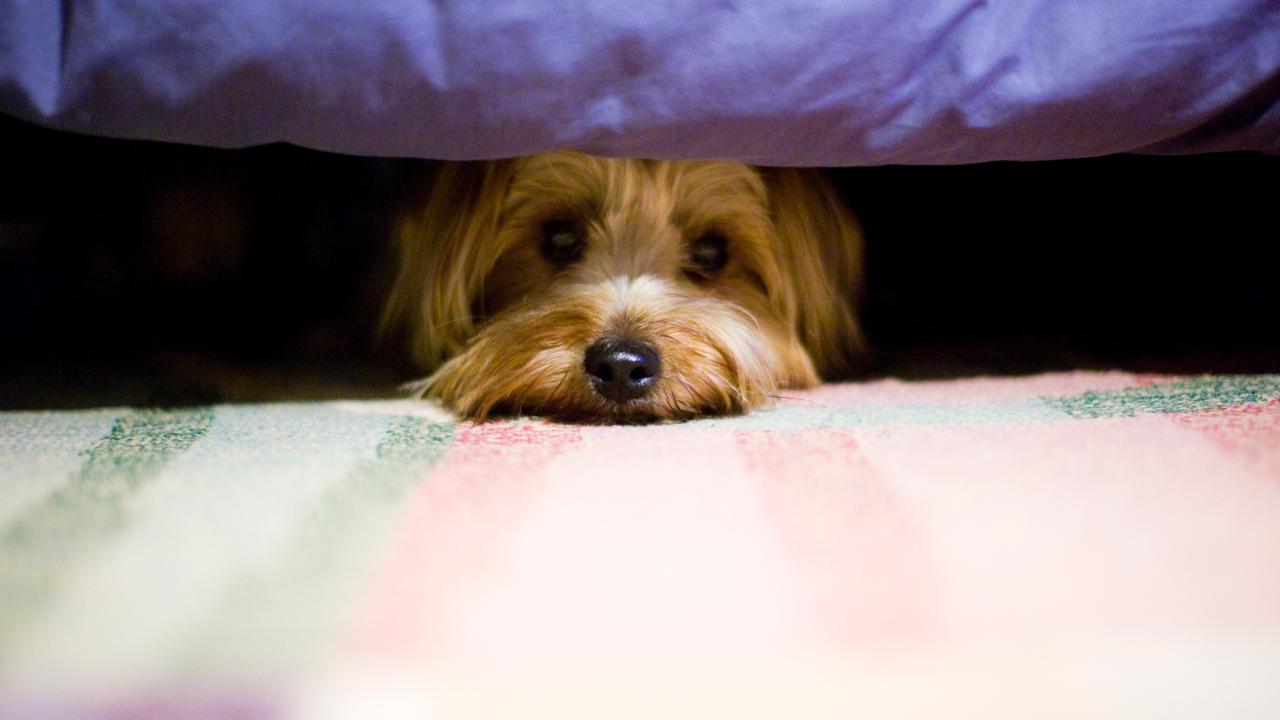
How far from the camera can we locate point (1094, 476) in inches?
32.5

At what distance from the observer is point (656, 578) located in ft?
2.27

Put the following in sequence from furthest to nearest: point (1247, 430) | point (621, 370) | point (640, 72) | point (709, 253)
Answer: point (709, 253) < point (621, 370) < point (640, 72) < point (1247, 430)

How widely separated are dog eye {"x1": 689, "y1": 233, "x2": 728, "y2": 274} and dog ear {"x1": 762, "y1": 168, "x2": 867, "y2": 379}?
0.36 ft

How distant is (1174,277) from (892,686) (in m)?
1.74

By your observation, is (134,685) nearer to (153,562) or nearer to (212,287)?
(153,562)

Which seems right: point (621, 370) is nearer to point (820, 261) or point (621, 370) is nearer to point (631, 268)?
point (631, 268)

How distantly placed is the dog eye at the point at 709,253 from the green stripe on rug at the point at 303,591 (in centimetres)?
95

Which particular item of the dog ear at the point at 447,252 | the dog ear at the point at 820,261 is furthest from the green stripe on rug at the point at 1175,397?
the dog ear at the point at 447,252

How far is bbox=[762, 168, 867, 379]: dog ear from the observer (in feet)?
5.58

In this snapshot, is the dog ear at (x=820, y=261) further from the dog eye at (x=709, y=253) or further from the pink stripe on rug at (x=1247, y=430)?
the pink stripe on rug at (x=1247, y=430)

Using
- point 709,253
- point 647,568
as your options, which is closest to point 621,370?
point 709,253

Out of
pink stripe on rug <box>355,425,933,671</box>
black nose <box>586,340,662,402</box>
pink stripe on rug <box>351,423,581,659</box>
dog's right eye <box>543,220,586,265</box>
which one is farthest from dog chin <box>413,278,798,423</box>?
pink stripe on rug <box>355,425,933,671</box>

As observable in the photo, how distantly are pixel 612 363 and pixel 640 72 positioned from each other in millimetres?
405

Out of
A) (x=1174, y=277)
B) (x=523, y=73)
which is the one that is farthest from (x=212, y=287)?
(x=1174, y=277)
